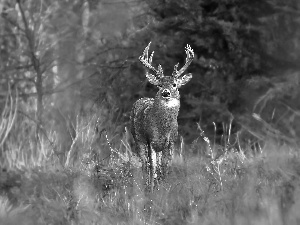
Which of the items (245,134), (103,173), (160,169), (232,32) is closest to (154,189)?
(160,169)

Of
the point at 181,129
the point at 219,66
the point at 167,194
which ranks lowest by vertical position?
the point at 181,129

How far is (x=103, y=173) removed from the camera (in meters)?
8.62

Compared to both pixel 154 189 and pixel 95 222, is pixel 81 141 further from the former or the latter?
pixel 95 222

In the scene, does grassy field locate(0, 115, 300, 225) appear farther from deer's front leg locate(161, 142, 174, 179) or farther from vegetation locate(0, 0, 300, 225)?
deer's front leg locate(161, 142, 174, 179)

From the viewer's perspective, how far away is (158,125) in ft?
25.3

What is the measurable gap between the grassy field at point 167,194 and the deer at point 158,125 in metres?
0.21

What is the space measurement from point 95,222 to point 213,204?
112 cm

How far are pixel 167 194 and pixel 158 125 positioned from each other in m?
0.90

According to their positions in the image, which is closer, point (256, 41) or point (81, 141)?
point (81, 141)

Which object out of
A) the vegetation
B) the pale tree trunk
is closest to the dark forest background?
the vegetation

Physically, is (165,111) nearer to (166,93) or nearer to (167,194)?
(166,93)

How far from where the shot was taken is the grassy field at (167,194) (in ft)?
19.1

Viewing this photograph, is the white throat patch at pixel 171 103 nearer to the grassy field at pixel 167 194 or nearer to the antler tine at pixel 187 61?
the antler tine at pixel 187 61

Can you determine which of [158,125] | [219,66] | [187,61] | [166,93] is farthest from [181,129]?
[166,93]
